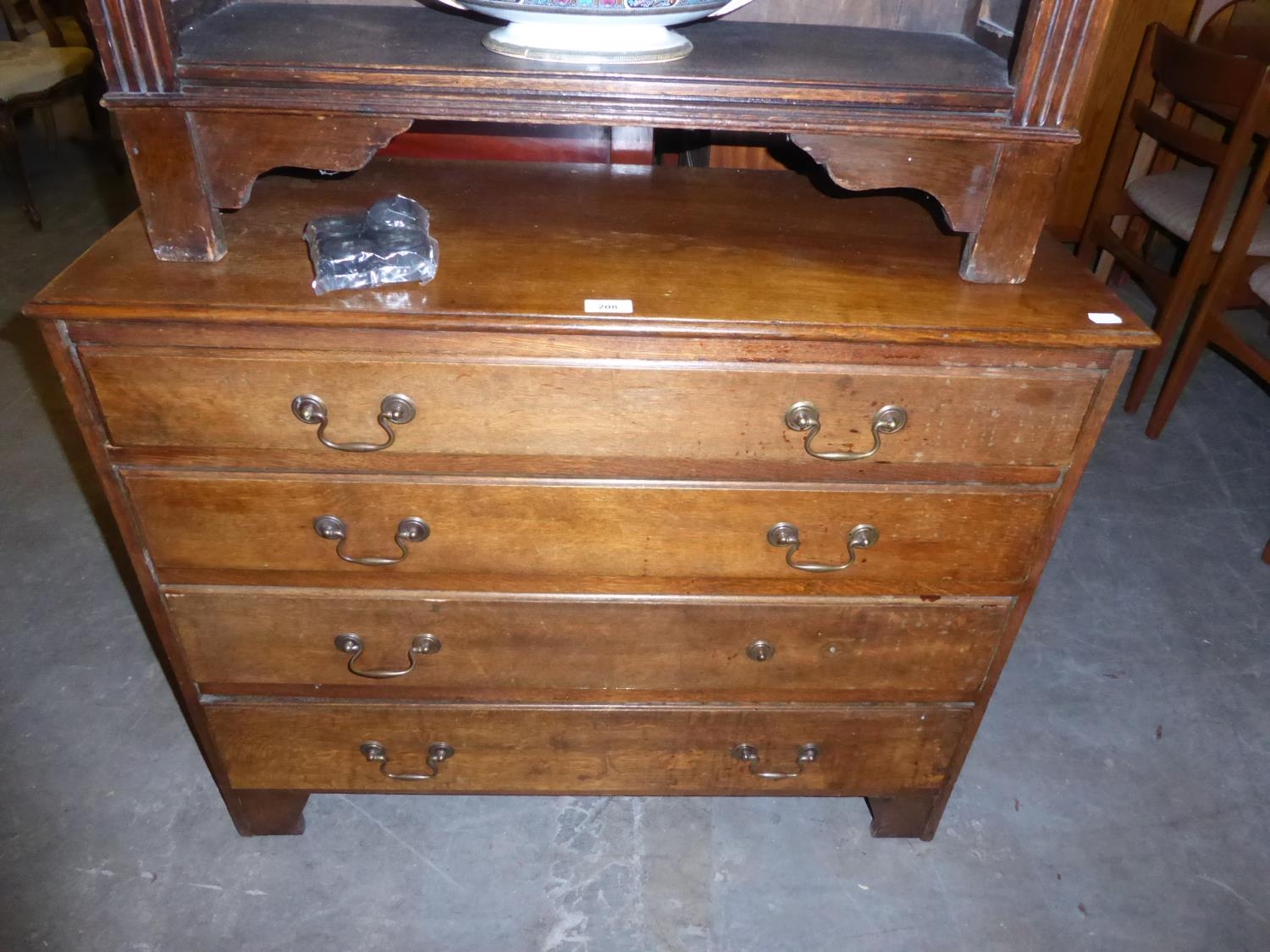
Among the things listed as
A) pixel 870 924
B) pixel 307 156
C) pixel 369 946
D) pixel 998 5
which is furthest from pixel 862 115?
pixel 369 946

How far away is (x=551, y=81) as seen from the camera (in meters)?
1.14

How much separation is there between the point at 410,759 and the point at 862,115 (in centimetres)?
129

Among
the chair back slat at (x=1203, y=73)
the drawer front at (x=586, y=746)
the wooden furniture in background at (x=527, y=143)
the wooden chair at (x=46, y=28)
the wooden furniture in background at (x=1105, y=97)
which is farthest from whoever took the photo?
the wooden chair at (x=46, y=28)

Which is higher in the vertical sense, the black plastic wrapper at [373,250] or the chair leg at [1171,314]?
the black plastic wrapper at [373,250]

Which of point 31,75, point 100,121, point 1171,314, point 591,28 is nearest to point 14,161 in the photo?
point 31,75

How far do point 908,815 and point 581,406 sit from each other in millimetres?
→ 1124

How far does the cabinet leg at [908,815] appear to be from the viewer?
175cm

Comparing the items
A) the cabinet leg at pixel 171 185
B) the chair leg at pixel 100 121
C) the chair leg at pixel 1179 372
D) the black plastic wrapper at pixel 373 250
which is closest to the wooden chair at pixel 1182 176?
the chair leg at pixel 1179 372

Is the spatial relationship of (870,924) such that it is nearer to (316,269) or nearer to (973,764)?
(973,764)

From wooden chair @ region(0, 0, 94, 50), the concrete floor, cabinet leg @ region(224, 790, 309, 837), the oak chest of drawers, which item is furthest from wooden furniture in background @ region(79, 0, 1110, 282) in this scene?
wooden chair @ region(0, 0, 94, 50)

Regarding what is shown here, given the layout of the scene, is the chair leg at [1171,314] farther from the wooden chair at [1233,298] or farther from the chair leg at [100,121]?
the chair leg at [100,121]

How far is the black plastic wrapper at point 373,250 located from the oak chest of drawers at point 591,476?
44 millimetres

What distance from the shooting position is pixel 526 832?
1.82m

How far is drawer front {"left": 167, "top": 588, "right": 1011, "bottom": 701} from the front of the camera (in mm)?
1435
